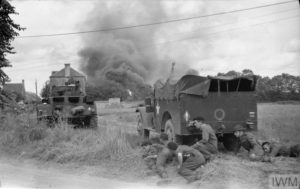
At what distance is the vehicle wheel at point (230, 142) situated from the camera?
9.75m

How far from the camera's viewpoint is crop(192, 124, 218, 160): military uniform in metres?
7.91

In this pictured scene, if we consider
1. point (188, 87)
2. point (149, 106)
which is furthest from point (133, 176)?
point (149, 106)

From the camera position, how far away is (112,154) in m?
9.12

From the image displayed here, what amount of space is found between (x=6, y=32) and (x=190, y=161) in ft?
33.5

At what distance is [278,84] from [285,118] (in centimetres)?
221

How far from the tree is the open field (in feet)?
7.32

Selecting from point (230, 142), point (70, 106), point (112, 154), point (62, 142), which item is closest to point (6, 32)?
point (70, 106)

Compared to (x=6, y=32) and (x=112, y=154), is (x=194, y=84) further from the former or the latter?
(x=6, y=32)

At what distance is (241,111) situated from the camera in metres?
9.02

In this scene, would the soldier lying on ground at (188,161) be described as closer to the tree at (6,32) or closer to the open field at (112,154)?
the open field at (112,154)

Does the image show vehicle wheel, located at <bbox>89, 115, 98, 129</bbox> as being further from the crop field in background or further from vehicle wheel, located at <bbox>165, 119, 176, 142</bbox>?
the crop field in background

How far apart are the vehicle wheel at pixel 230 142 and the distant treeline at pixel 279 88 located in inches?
229

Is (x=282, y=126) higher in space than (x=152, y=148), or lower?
higher

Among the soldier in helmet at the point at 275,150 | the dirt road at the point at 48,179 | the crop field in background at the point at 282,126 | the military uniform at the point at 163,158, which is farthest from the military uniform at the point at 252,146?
the dirt road at the point at 48,179
